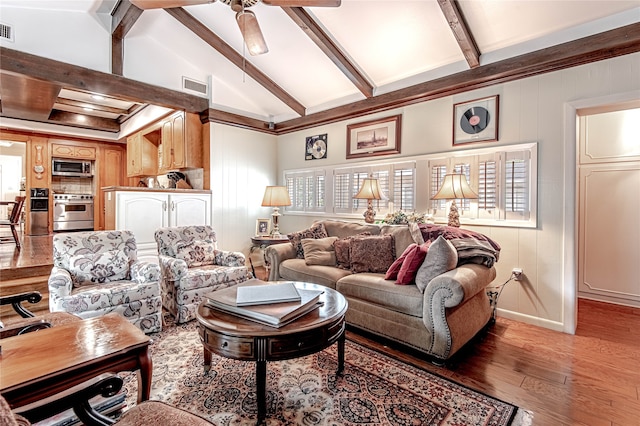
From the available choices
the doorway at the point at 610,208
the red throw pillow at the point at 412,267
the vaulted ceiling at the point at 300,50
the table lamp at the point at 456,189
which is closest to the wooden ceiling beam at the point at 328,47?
the vaulted ceiling at the point at 300,50

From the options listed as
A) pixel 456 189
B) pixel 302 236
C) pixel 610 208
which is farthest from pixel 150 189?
pixel 610 208

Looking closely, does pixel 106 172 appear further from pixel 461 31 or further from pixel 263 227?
pixel 461 31

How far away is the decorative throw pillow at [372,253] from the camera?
3.06m

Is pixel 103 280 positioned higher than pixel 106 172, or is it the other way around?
pixel 106 172

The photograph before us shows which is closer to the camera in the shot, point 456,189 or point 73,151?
point 456,189

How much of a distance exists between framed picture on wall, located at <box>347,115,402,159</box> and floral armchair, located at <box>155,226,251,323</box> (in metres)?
2.29

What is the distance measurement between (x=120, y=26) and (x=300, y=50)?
2.19 m

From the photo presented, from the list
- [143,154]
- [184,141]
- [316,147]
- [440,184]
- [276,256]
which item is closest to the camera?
[276,256]

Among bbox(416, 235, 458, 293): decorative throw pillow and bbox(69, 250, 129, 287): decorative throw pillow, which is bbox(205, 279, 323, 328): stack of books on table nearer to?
bbox(416, 235, 458, 293): decorative throw pillow

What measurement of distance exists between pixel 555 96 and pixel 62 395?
4.07 m

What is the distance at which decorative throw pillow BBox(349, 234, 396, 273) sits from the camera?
3.06 meters

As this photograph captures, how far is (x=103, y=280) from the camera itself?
2801 mm

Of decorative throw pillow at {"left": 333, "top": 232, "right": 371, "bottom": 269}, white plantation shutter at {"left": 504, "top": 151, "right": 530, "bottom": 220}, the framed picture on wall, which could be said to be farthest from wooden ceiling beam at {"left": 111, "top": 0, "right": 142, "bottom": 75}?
white plantation shutter at {"left": 504, "top": 151, "right": 530, "bottom": 220}

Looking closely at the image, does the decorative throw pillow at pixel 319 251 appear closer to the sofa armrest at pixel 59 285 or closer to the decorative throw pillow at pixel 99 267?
the decorative throw pillow at pixel 99 267
